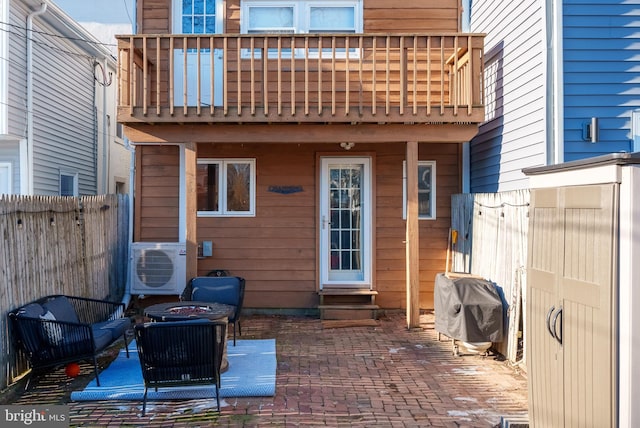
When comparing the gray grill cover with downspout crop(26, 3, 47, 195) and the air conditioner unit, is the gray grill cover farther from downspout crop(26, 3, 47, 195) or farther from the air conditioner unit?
downspout crop(26, 3, 47, 195)

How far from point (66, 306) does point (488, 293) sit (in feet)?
14.9

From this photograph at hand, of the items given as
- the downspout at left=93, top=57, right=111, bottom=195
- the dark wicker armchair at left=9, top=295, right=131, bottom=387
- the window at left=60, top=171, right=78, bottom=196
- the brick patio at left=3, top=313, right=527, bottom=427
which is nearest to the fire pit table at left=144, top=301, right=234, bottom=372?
the dark wicker armchair at left=9, top=295, right=131, bottom=387

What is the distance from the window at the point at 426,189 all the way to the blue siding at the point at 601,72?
2.63 m

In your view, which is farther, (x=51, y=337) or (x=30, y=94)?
(x=30, y=94)

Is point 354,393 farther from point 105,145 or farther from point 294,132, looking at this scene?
point 105,145

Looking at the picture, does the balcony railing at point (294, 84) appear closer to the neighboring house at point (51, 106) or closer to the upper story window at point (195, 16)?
the upper story window at point (195, 16)

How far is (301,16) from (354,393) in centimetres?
580

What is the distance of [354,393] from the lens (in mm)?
4621

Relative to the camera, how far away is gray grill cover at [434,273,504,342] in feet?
18.8

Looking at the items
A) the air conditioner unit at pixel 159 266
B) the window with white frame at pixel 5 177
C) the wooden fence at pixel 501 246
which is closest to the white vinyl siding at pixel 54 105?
the window with white frame at pixel 5 177

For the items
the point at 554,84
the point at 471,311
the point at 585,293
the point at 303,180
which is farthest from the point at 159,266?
the point at 585,293

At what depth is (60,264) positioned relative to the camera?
5.69 m

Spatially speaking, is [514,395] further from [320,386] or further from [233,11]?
[233,11]

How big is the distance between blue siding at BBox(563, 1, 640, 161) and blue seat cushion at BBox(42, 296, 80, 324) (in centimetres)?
551
